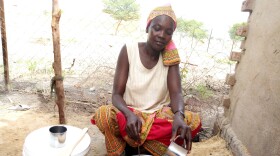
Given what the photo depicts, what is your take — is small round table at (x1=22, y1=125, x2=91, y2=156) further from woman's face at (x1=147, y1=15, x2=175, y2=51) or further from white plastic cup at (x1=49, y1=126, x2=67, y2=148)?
woman's face at (x1=147, y1=15, x2=175, y2=51)

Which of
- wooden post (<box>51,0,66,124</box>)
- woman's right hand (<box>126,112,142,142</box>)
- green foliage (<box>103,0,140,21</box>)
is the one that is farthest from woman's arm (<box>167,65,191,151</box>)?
green foliage (<box>103,0,140,21</box>)

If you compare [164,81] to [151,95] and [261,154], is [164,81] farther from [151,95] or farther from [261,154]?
[261,154]

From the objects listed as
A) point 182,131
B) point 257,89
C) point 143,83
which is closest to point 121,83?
point 143,83

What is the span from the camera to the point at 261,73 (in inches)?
83.0

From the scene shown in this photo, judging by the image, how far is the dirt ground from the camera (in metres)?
2.40

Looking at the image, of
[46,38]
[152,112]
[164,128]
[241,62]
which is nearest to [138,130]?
[164,128]

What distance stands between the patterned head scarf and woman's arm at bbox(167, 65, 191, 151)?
0.08 meters

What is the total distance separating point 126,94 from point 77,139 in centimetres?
71

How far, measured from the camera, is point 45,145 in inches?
56.3

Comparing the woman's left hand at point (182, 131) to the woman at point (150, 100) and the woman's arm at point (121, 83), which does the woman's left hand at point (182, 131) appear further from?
the woman's arm at point (121, 83)

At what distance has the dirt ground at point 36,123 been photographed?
2.40 meters

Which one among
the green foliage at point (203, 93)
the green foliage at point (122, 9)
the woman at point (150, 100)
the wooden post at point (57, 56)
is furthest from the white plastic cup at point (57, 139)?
the green foliage at point (122, 9)

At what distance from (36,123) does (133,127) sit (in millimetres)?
1593

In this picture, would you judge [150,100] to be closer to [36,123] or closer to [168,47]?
[168,47]
